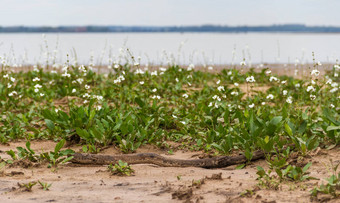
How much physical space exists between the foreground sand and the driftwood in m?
0.08

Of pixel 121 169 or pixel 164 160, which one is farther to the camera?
pixel 164 160

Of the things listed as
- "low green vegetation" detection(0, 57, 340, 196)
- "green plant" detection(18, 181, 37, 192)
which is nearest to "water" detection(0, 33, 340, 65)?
"low green vegetation" detection(0, 57, 340, 196)

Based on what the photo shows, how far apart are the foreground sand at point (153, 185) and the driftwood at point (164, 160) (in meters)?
0.08

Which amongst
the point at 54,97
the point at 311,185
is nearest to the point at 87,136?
the point at 311,185

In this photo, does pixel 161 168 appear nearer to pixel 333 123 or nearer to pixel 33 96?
pixel 333 123

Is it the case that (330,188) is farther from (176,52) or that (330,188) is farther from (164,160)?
(176,52)

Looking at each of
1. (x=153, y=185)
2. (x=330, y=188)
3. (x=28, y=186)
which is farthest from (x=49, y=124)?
(x=330, y=188)

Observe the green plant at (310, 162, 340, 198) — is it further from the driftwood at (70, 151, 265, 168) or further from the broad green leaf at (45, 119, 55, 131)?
the broad green leaf at (45, 119, 55, 131)

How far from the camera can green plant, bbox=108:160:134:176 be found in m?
4.75

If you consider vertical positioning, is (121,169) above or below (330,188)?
below

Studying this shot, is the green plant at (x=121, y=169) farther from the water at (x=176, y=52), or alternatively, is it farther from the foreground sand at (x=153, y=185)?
the water at (x=176, y=52)

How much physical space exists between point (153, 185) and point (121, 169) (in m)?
0.60

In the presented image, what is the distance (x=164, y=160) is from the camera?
5.12 m

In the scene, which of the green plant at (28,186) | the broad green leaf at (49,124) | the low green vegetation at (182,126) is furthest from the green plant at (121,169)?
the broad green leaf at (49,124)
